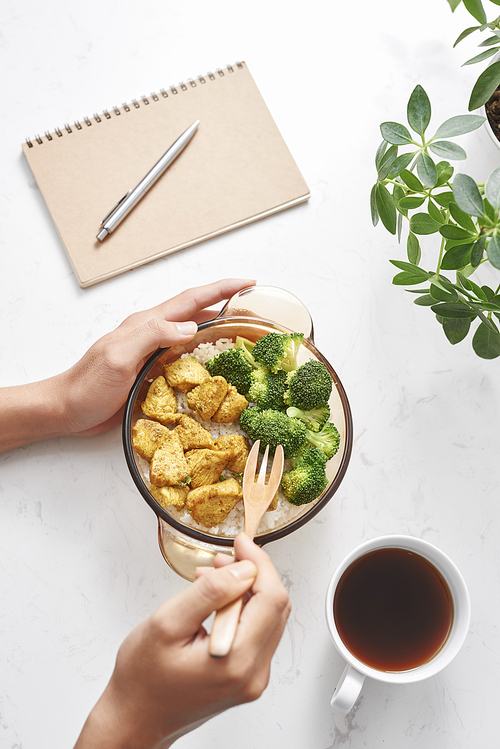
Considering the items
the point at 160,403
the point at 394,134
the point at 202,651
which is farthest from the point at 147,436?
the point at 394,134

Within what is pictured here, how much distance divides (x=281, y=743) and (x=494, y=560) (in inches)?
25.4

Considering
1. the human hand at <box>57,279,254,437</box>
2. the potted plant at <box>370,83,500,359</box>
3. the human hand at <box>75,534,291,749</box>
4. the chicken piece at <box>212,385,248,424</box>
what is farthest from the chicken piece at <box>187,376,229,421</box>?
the potted plant at <box>370,83,500,359</box>

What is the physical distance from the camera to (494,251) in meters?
0.82

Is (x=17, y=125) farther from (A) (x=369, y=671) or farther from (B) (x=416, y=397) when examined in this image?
(A) (x=369, y=671)

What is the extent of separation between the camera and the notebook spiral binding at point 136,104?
154 centimetres

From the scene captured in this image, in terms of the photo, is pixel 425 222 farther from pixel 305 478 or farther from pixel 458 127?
pixel 305 478

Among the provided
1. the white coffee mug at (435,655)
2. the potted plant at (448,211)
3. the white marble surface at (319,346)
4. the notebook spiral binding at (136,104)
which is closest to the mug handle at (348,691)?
the white coffee mug at (435,655)

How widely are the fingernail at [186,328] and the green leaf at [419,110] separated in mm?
564

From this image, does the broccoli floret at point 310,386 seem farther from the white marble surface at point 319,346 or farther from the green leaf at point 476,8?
the green leaf at point 476,8

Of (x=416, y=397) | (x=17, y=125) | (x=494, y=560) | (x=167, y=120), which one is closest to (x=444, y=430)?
(x=416, y=397)

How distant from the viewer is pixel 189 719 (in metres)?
0.96

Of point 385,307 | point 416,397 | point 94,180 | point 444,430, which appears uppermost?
point 94,180

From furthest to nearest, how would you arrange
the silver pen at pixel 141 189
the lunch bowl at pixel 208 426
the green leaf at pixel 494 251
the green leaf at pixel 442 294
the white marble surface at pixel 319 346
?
the silver pen at pixel 141 189, the white marble surface at pixel 319 346, the lunch bowl at pixel 208 426, the green leaf at pixel 442 294, the green leaf at pixel 494 251

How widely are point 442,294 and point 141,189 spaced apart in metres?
0.83
